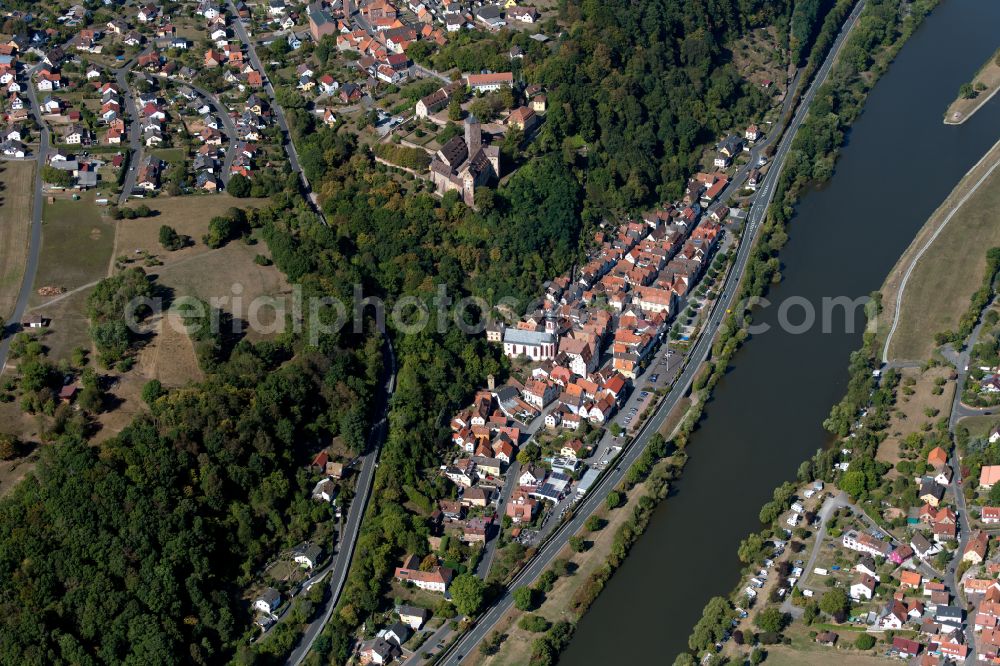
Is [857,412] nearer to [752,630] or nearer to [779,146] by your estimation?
[752,630]

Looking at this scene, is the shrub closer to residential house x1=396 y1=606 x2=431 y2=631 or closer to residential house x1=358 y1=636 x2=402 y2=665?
residential house x1=396 y1=606 x2=431 y2=631

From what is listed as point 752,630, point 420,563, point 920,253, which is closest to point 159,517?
point 420,563

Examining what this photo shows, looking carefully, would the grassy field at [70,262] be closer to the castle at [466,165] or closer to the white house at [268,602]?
the white house at [268,602]

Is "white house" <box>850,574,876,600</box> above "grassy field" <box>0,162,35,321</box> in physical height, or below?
above

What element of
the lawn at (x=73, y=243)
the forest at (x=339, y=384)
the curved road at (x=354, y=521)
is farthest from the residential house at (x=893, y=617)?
the lawn at (x=73, y=243)

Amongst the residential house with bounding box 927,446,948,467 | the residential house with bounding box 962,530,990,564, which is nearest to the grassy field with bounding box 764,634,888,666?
the residential house with bounding box 962,530,990,564
